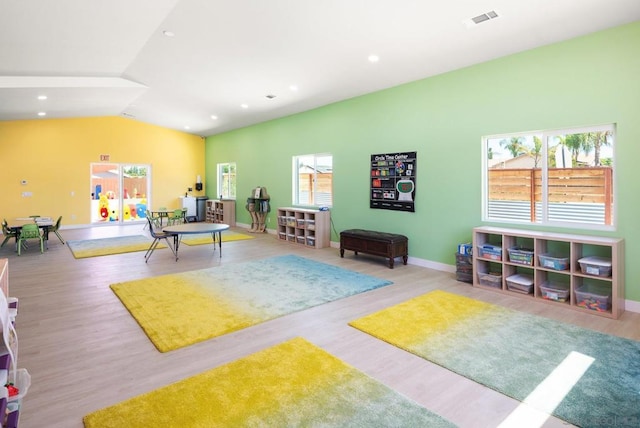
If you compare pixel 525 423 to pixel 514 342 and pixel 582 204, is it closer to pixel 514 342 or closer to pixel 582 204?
pixel 514 342

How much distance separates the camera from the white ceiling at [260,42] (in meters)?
3.77

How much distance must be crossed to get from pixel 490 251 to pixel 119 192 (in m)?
10.9

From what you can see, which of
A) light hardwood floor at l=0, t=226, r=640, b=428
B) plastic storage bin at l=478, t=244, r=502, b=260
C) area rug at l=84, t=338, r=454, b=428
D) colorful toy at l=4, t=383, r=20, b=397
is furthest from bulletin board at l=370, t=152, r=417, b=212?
colorful toy at l=4, t=383, r=20, b=397

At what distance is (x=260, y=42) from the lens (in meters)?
4.89

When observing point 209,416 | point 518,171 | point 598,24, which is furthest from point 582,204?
point 209,416

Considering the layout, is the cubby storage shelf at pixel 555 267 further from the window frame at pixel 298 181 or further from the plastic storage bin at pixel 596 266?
the window frame at pixel 298 181

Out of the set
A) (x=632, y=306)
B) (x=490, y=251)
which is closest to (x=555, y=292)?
(x=632, y=306)

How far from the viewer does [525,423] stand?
2.02 m

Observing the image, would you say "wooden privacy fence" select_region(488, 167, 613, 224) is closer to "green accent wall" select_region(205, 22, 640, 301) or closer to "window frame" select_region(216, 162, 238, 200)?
"green accent wall" select_region(205, 22, 640, 301)

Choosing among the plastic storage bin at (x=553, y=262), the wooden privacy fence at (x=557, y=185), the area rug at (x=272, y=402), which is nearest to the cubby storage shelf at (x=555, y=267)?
the plastic storage bin at (x=553, y=262)

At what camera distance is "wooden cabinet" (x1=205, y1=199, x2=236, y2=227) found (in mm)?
11078

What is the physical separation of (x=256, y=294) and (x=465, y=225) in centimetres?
317

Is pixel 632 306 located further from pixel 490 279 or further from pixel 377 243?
pixel 377 243

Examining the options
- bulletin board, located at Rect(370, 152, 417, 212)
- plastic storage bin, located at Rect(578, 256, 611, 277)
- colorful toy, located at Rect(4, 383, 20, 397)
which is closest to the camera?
colorful toy, located at Rect(4, 383, 20, 397)
